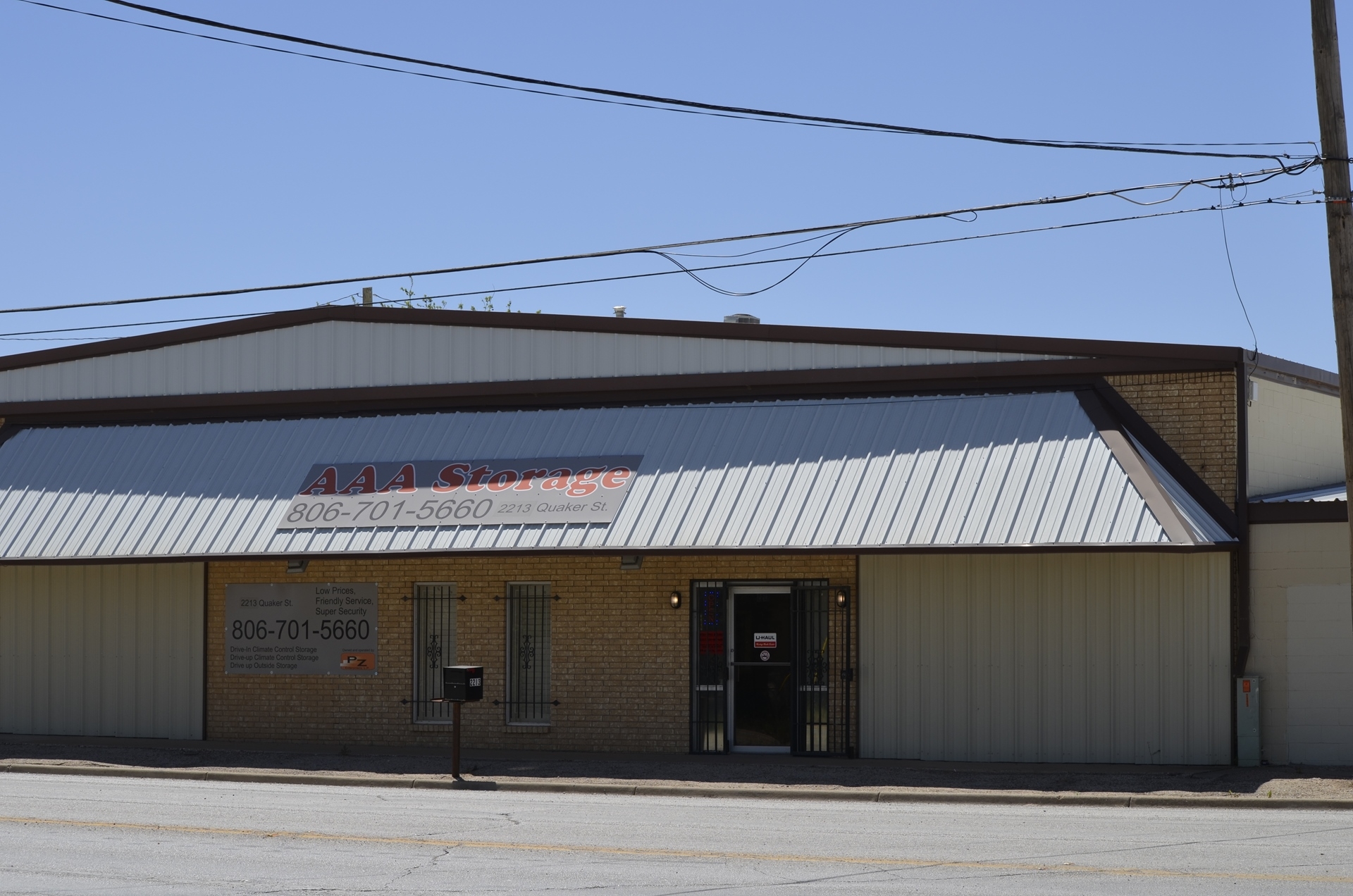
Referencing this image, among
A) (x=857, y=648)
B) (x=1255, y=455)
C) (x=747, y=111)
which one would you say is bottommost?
(x=857, y=648)

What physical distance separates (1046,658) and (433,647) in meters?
8.13

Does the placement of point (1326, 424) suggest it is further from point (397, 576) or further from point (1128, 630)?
point (397, 576)

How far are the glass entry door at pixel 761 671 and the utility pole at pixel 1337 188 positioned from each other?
7.19m

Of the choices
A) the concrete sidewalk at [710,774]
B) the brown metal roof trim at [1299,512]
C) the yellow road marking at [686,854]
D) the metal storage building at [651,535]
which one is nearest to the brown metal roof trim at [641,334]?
the metal storage building at [651,535]

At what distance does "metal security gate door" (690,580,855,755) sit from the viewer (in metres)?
19.6

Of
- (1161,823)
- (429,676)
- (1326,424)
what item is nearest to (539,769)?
(429,676)

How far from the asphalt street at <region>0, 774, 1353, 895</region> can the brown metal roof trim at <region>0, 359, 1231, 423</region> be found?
6017 millimetres

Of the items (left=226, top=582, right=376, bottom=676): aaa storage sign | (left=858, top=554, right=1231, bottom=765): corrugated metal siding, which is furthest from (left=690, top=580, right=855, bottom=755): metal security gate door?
(left=226, top=582, right=376, bottom=676): aaa storage sign

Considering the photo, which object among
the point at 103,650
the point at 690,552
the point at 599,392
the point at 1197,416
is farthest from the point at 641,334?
the point at 103,650

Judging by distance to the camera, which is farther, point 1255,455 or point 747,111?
point 1255,455

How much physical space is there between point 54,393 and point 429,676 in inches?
316

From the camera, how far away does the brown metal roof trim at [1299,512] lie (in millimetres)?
17891

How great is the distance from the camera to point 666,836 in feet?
42.7

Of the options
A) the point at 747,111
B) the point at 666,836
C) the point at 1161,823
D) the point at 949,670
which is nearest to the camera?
the point at 666,836
